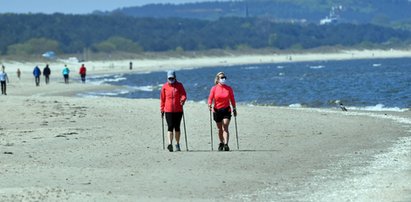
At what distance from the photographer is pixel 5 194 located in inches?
504

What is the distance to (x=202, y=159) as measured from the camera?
56.9 ft

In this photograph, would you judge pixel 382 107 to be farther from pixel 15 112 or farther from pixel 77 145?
pixel 77 145

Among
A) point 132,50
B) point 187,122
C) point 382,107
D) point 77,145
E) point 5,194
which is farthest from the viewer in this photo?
point 132,50

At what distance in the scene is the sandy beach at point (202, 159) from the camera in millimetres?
13500

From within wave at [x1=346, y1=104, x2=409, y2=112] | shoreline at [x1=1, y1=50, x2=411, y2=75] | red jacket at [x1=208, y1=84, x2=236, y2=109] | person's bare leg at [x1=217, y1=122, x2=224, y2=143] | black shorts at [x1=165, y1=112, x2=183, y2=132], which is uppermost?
red jacket at [x1=208, y1=84, x2=236, y2=109]

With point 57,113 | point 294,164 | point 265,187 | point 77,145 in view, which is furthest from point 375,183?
point 57,113

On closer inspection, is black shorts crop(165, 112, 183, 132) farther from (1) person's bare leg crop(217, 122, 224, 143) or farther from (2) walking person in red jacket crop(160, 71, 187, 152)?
(1) person's bare leg crop(217, 122, 224, 143)

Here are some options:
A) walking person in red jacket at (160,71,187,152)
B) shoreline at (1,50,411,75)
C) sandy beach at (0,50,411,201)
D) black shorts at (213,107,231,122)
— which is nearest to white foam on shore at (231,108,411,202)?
sandy beach at (0,50,411,201)

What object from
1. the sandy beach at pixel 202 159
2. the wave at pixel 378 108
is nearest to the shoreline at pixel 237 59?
the wave at pixel 378 108

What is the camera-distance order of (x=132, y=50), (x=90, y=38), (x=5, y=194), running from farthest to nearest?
(x=90, y=38), (x=132, y=50), (x=5, y=194)

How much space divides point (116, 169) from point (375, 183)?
13.5 feet

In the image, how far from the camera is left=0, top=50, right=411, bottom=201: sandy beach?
1350cm

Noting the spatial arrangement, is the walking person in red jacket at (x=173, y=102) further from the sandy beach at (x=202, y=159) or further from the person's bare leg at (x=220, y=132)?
the person's bare leg at (x=220, y=132)

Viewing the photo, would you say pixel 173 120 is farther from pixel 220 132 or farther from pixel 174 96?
pixel 220 132
